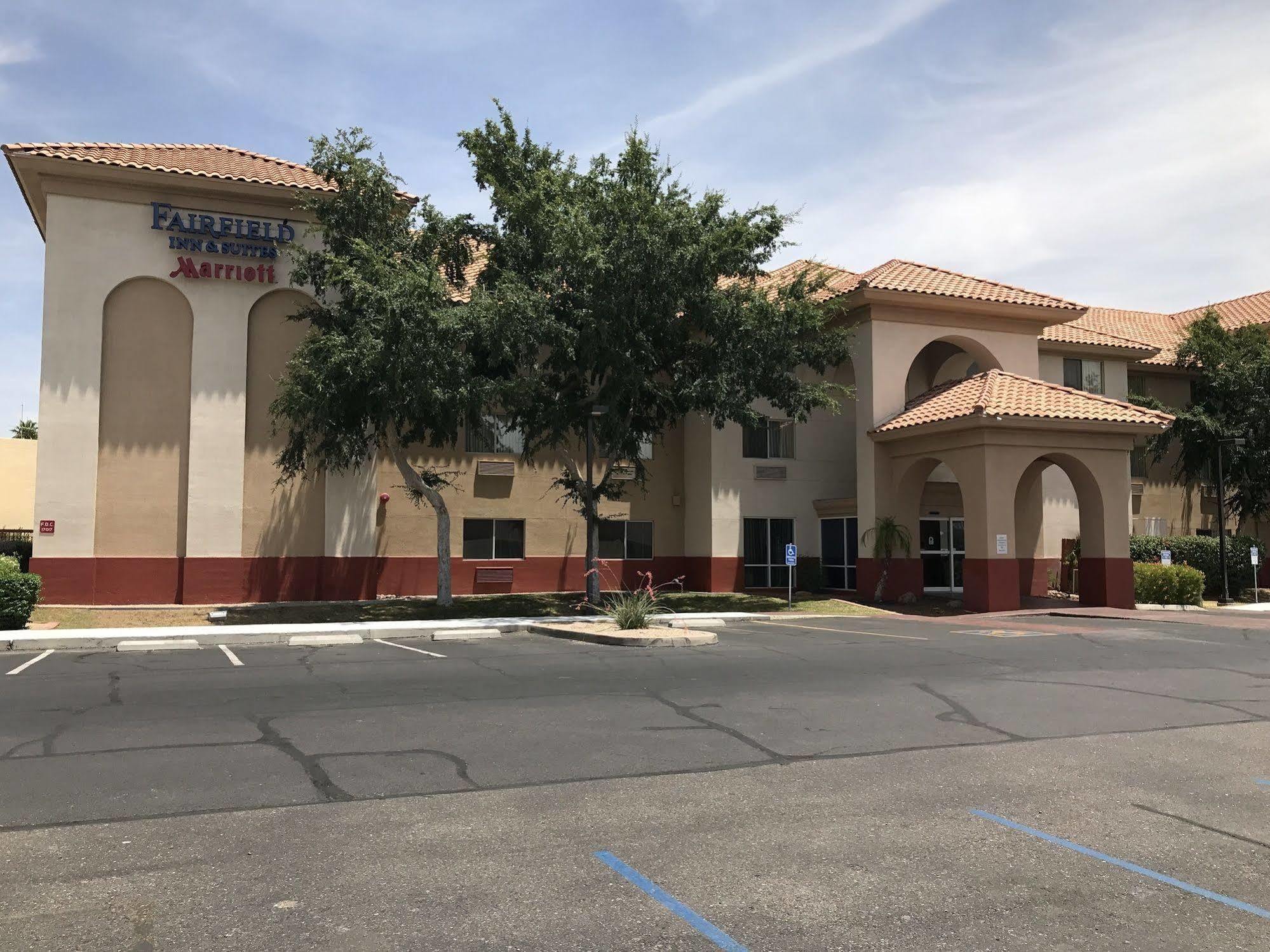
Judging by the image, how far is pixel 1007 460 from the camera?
25.4 m

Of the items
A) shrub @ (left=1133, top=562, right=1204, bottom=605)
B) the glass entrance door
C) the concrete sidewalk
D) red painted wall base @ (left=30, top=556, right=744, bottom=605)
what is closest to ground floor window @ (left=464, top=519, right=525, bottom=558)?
red painted wall base @ (left=30, top=556, right=744, bottom=605)

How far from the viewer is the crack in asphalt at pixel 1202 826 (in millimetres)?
6215

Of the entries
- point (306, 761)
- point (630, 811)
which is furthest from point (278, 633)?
point (630, 811)

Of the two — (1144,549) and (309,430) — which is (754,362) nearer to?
(309,430)

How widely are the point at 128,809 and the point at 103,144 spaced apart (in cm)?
2382

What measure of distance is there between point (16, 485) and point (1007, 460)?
47754 millimetres

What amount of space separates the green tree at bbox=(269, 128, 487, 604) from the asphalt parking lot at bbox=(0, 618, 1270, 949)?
8845 millimetres

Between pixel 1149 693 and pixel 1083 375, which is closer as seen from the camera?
pixel 1149 693

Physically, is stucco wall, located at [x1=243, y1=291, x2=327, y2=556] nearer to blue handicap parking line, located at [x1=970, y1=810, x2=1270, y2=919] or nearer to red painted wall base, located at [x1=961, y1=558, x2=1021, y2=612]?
red painted wall base, located at [x1=961, y1=558, x2=1021, y2=612]

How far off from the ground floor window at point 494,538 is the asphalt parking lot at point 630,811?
613 inches

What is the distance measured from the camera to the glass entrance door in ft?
99.2

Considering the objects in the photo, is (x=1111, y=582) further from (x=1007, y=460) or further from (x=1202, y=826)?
(x=1202, y=826)

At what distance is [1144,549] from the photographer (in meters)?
31.7

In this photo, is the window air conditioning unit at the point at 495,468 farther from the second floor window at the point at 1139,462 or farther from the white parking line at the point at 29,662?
the second floor window at the point at 1139,462
